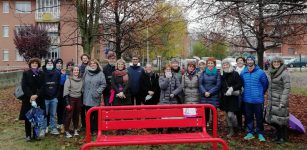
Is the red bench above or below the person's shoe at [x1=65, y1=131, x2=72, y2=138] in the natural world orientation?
above

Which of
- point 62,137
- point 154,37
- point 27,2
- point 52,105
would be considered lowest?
point 62,137

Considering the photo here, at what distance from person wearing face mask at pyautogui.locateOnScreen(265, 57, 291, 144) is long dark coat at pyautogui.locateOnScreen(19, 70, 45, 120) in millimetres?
4524

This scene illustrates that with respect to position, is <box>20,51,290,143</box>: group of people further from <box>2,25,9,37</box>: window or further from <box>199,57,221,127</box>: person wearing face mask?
<box>2,25,9,37</box>: window

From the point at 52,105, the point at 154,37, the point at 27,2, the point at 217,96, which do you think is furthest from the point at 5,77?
the point at 27,2

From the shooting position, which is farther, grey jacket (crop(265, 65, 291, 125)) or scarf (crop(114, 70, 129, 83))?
scarf (crop(114, 70, 129, 83))

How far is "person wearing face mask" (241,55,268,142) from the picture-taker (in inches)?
282

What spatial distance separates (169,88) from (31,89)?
2.78 m

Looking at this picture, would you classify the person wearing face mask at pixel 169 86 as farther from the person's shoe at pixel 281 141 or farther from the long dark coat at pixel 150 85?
the person's shoe at pixel 281 141

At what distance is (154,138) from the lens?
5172 mm

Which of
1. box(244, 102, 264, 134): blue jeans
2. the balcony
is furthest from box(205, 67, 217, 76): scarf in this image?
the balcony

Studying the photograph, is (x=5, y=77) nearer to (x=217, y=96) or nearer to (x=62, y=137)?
(x=62, y=137)

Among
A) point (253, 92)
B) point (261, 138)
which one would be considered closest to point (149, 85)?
point (253, 92)

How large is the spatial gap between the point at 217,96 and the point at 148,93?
1.48m

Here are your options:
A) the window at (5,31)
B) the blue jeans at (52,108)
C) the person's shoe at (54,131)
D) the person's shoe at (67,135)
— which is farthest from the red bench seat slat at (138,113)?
the window at (5,31)
